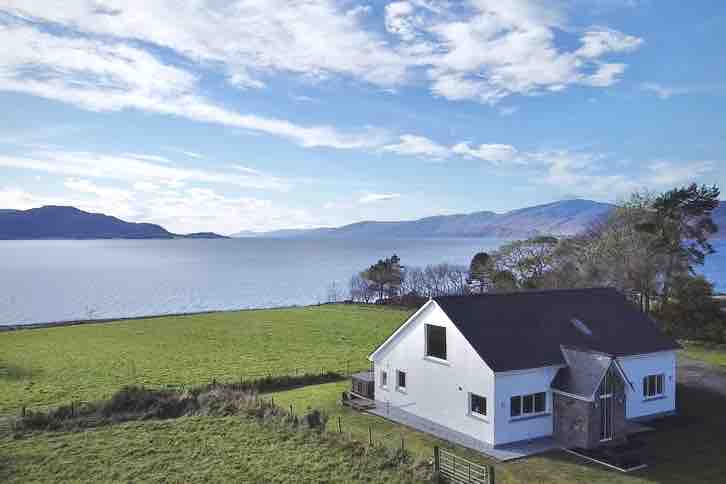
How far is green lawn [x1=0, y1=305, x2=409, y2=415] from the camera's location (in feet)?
111

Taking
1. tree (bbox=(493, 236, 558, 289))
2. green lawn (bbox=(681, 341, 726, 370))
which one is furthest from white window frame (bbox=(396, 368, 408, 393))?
tree (bbox=(493, 236, 558, 289))

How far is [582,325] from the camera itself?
24.4m

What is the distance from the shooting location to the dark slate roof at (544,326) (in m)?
21.8

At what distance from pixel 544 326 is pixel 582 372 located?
2.97 meters

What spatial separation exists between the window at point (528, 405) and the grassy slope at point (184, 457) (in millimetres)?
6223

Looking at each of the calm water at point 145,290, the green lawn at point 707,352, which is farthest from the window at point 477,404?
the calm water at point 145,290

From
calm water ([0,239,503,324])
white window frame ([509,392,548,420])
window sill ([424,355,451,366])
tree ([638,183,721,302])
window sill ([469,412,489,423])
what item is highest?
tree ([638,183,721,302])

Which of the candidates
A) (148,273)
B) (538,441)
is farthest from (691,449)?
(148,273)

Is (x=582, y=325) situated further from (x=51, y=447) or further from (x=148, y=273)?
(x=148, y=273)

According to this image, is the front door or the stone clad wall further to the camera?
the front door

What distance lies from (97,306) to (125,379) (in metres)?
67.4

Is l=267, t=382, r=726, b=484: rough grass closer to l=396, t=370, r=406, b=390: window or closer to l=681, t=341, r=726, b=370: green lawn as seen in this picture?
l=396, t=370, r=406, b=390: window

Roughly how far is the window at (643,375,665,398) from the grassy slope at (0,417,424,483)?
1394cm

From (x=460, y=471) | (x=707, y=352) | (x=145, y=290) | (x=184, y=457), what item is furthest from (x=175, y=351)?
(x=145, y=290)
